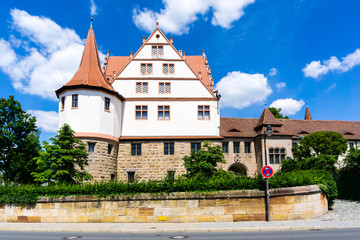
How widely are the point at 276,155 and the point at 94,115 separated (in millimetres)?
20427

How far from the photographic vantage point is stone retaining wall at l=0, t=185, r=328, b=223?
1474 cm

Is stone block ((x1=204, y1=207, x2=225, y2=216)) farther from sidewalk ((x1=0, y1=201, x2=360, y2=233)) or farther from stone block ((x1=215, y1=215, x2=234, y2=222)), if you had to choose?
sidewalk ((x1=0, y1=201, x2=360, y2=233))

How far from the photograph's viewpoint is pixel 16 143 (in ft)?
98.9

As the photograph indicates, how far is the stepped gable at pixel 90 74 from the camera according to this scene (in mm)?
24844

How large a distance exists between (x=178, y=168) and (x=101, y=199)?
12591 mm

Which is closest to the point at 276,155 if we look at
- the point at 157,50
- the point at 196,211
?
the point at 157,50

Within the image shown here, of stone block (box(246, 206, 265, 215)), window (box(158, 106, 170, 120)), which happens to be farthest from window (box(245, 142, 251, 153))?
stone block (box(246, 206, 265, 215))

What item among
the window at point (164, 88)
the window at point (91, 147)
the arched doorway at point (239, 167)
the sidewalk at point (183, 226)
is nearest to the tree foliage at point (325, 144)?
the arched doorway at point (239, 167)

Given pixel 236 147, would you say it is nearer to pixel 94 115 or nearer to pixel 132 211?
pixel 94 115

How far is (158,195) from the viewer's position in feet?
49.1

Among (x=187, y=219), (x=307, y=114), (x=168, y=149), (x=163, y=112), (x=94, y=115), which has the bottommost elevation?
(x=187, y=219)

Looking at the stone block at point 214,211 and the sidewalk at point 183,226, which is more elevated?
the stone block at point 214,211

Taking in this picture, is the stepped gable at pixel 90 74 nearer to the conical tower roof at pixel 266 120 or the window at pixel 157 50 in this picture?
the window at pixel 157 50

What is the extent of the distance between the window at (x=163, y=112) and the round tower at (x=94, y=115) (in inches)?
162
